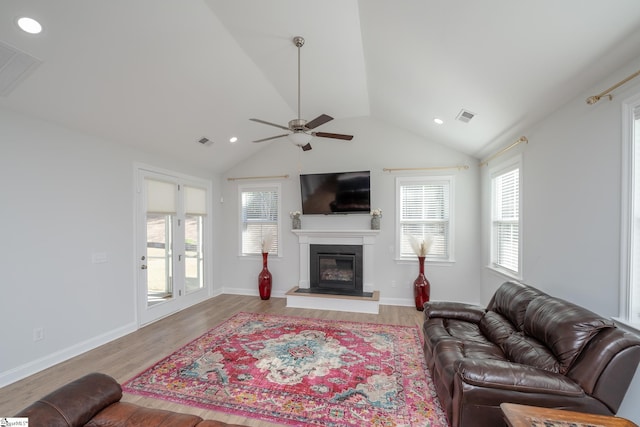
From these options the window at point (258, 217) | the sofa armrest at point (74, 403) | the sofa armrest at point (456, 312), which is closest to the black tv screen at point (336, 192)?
the window at point (258, 217)

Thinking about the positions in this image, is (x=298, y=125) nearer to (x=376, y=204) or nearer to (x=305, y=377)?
(x=305, y=377)

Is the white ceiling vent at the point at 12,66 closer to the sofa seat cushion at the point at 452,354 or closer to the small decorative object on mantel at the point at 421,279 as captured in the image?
the sofa seat cushion at the point at 452,354

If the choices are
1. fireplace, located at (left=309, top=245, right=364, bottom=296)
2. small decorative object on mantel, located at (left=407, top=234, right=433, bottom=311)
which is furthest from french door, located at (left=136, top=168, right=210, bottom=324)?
small decorative object on mantel, located at (left=407, top=234, right=433, bottom=311)

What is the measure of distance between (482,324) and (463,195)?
2.66 metres

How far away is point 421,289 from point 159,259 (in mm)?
4422

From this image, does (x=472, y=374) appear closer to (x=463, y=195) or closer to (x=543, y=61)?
(x=543, y=61)

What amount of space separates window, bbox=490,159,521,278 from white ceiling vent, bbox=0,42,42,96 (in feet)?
17.0

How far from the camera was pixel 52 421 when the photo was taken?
4.30 ft

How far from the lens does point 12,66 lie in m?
2.37

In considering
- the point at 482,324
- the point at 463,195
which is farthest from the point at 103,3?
the point at 463,195

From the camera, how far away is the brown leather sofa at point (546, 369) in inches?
63.2

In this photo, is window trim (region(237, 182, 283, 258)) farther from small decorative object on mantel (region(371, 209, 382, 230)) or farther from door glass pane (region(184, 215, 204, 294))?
small decorative object on mantel (region(371, 209, 382, 230))

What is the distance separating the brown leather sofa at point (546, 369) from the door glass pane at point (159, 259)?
4.21 m

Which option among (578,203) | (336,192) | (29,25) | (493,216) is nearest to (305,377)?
(578,203)
